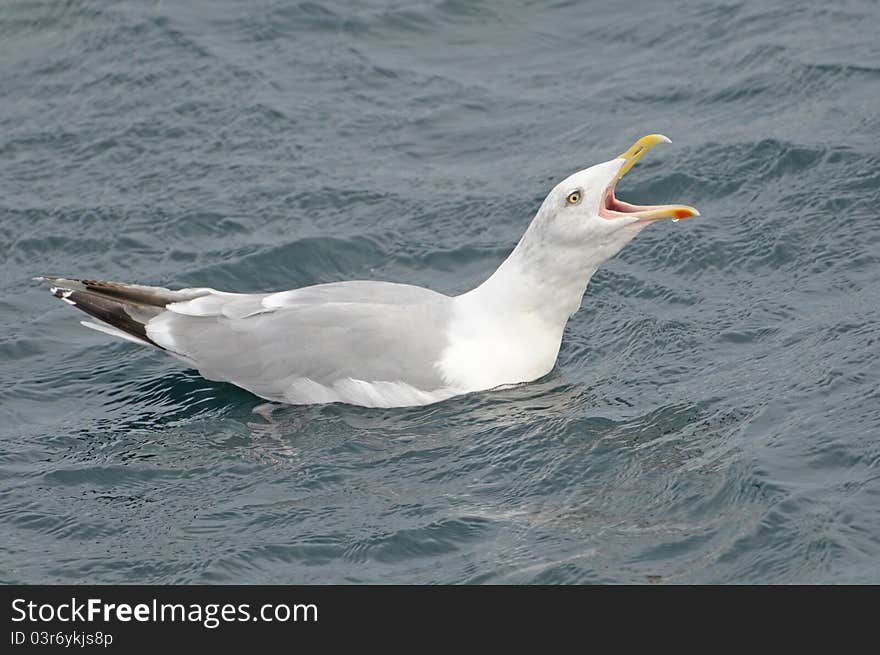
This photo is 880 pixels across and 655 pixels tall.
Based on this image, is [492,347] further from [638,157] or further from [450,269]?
[450,269]

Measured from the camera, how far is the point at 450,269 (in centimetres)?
1181

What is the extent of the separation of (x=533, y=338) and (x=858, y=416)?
2.06m

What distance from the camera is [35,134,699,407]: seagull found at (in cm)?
961

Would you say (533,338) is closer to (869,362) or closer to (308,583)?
(869,362)

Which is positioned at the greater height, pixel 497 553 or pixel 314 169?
pixel 314 169

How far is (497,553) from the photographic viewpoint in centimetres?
795

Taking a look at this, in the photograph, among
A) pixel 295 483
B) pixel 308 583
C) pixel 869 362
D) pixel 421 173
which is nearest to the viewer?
pixel 308 583

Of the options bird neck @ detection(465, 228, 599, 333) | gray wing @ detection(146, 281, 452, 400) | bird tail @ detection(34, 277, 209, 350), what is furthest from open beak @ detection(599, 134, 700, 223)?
bird tail @ detection(34, 277, 209, 350)

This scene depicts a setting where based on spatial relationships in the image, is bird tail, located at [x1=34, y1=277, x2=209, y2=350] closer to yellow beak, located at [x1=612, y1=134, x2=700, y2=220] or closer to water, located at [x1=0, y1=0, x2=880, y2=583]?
water, located at [x1=0, y1=0, x2=880, y2=583]

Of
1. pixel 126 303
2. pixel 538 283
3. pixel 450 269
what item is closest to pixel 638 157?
pixel 538 283

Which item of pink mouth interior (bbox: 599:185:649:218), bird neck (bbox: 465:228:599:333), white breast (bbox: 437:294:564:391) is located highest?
pink mouth interior (bbox: 599:185:649:218)

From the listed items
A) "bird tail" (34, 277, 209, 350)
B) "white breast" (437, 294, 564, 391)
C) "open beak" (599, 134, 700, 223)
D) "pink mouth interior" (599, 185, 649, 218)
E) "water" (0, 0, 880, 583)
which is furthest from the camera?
"bird tail" (34, 277, 209, 350)

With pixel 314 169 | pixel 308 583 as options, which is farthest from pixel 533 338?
pixel 314 169

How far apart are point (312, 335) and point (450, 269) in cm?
223
